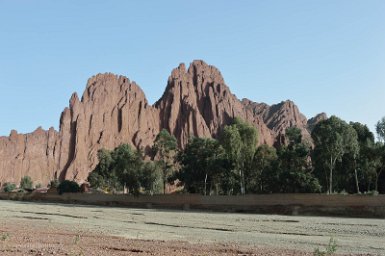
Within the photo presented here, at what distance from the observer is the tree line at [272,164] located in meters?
66.9

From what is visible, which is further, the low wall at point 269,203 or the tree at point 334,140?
the tree at point 334,140

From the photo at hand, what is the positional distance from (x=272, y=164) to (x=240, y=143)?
10.4m

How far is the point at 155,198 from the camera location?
8150cm

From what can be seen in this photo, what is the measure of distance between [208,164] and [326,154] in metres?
23.5

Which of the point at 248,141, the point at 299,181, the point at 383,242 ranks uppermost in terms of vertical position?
the point at 248,141

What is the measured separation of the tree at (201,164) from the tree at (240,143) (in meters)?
5.64

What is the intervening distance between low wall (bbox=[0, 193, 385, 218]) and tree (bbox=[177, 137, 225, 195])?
330 inches

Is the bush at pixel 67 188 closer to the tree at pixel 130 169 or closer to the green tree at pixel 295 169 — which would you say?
the tree at pixel 130 169

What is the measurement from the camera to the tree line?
6694cm

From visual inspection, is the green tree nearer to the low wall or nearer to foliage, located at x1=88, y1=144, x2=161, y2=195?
the low wall

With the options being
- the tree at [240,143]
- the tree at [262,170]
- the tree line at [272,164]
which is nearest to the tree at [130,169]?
the tree line at [272,164]

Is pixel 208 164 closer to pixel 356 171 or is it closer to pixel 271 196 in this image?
pixel 271 196

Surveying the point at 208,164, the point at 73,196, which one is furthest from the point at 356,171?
the point at 73,196

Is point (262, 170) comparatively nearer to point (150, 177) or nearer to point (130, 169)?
point (150, 177)
